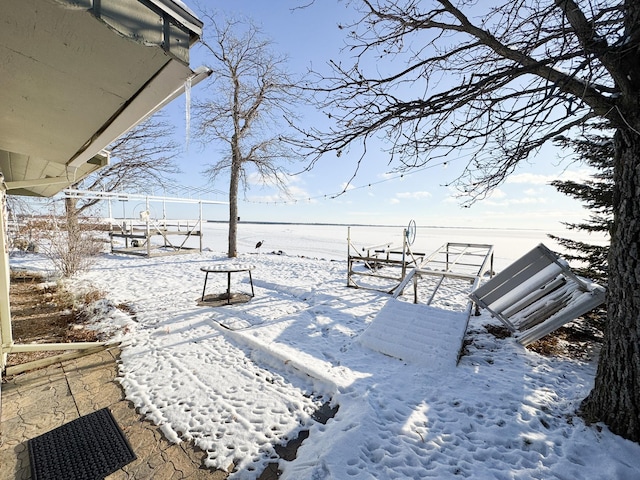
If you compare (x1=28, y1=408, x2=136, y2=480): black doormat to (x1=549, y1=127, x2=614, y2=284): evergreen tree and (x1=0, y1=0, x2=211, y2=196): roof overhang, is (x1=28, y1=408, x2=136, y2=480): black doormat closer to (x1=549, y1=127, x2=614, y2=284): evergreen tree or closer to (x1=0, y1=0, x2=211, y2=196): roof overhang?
(x1=0, y1=0, x2=211, y2=196): roof overhang

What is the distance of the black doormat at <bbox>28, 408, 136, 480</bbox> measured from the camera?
6.63ft

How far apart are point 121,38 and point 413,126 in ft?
7.34

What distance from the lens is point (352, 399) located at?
282cm

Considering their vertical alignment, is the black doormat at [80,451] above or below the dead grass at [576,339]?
below

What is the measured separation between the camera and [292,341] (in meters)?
4.29

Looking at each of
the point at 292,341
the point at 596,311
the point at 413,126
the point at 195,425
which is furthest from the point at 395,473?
the point at 596,311

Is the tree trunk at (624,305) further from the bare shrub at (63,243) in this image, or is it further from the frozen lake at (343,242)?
the bare shrub at (63,243)

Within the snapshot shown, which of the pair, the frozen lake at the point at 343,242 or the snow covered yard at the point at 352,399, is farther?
the frozen lake at the point at 343,242

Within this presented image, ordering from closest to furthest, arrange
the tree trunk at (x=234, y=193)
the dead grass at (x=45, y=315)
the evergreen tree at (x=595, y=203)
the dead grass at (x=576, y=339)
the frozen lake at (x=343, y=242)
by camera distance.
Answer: the dead grass at (x=576, y=339) < the dead grass at (x=45, y=315) < the evergreen tree at (x=595, y=203) < the tree trunk at (x=234, y=193) < the frozen lake at (x=343, y=242)

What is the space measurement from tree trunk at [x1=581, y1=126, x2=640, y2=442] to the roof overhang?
3.12 m

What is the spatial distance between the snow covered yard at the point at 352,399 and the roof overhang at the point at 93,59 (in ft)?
8.67

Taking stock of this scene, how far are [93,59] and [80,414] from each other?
3184 millimetres

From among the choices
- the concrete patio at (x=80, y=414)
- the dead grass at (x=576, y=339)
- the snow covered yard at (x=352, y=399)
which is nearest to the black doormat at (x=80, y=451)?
the concrete patio at (x=80, y=414)

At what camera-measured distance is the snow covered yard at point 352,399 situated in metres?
2.11
